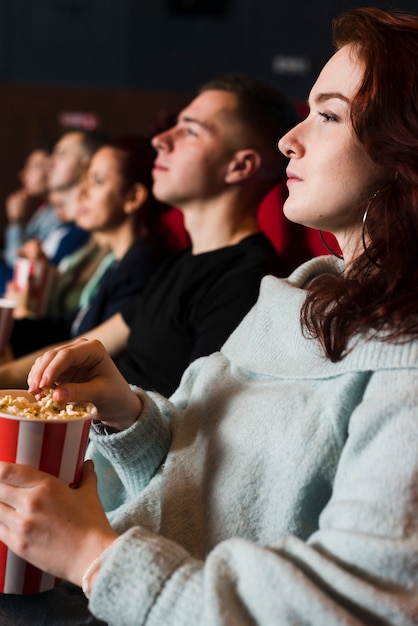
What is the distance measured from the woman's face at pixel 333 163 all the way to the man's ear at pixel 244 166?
76 centimetres

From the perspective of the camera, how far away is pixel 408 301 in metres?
0.82

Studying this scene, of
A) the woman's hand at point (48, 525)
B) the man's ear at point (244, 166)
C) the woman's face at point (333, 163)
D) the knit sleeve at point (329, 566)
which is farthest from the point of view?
the man's ear at point (244, 166)

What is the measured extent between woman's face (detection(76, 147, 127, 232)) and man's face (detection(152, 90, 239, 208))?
655 mm

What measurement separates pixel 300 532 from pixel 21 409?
32 centimetres

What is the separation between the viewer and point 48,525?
82 cm

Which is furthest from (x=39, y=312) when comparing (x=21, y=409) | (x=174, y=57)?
(x=174, y=57)

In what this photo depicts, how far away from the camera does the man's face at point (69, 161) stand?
3.77 meters

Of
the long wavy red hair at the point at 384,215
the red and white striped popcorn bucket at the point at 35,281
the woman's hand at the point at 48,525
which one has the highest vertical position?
the long wavy red hair at the point at 384,215

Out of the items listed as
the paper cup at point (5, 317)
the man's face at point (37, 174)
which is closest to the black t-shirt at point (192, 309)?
the paper cup at point (5, 317)

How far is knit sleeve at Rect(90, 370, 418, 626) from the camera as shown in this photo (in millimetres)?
703

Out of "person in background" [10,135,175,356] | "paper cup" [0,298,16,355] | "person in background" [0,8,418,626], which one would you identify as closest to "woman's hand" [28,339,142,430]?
"person in background" [0,8,418,626]

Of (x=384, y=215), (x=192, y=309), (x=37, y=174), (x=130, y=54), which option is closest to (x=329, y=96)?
(x=384, y=215)

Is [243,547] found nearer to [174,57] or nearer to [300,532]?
[300,532]

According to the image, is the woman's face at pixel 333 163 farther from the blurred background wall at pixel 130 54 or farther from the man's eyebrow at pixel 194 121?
the blurred background wall at pixel 130 54
